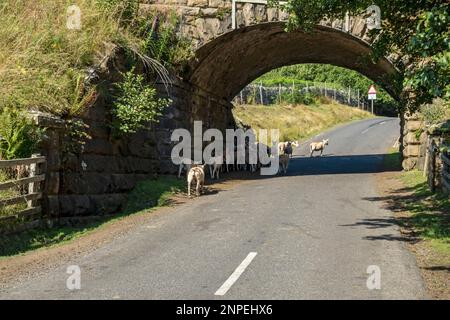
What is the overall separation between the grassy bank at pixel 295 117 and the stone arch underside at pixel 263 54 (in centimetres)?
1280

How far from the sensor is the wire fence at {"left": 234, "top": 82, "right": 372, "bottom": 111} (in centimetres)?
5544

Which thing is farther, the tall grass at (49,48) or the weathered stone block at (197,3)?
the weathered stone block at (197,3)

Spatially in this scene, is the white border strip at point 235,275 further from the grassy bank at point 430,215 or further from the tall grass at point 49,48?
the tall grass at point 49,48

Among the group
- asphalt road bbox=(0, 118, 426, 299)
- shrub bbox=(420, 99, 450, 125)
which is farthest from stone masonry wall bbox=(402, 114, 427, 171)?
asphalt road bbox=(0, 118, 426, 299)

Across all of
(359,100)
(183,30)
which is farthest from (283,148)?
(359,100)

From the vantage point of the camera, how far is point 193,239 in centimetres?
1148

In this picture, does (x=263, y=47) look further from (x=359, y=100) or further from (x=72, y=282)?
(x=359, y=100)

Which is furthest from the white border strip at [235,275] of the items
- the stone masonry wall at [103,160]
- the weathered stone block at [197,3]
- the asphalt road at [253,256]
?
the weathered stone block at [197,3]

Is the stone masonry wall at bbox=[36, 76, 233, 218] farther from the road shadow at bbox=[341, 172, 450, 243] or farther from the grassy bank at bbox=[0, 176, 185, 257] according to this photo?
the road shadow at bbox=[341, 172, 450, 243]

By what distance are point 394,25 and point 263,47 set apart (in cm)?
1389

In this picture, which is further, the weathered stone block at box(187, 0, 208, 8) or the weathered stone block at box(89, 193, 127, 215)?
the weathered stone block at box(187, 0, 208, 8)

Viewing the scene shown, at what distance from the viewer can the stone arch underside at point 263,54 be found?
74.0ft

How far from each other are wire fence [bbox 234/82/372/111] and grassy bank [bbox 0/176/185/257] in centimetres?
3527

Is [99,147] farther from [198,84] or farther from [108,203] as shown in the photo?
[198,84]
